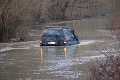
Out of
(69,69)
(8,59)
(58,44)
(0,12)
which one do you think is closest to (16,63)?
(8,59)

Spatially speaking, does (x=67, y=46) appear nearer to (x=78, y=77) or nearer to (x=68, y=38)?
(x=68, y=38)

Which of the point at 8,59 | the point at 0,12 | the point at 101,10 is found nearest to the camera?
the point at 8,59

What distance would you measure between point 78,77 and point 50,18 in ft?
231

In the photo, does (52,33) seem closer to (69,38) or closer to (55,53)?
(69,38)

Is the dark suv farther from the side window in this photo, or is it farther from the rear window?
the side window

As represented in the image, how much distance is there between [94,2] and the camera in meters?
92.7

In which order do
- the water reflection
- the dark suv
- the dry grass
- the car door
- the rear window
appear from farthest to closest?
the car door, the rear window, the dark suv, the water reflection, the dry grass

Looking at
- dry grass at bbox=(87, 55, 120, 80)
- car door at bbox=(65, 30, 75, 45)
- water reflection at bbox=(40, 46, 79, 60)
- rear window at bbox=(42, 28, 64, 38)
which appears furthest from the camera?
car door at bbox=(65, 30, 75, 45)

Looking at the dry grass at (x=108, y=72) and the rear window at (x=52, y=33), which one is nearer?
the dry grass at (x=108, y=72)

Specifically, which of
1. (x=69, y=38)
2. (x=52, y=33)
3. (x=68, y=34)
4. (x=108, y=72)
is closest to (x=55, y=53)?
(x=52, y=33)

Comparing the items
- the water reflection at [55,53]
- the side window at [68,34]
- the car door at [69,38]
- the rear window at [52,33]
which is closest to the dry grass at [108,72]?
the water reflection at [55,53]

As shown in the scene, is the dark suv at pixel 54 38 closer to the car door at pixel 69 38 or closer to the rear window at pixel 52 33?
the rear window at pixel 52 33

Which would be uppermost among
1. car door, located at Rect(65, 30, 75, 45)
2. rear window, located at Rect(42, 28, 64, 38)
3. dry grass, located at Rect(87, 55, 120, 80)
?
dry grass, located at Rect(87, 55, 120, 80)

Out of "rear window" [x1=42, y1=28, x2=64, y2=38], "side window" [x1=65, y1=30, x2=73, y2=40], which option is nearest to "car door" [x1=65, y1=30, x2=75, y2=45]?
"side window" [x1=65, y1=30, x2=73, y2=40]
